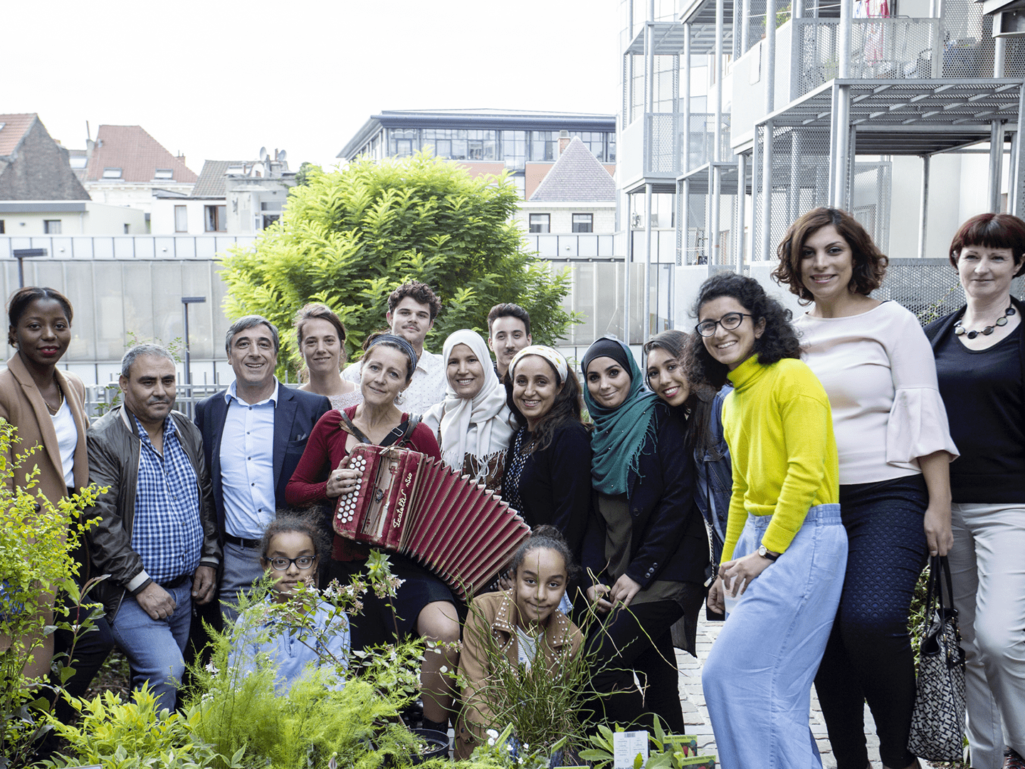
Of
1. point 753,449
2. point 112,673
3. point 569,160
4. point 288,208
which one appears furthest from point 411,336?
point 569,160

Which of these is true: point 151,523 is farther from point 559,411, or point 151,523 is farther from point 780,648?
point 780,648

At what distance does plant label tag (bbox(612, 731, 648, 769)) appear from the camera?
269 centimetres

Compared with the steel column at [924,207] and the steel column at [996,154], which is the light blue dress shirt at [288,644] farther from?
the steel column at [924,207]

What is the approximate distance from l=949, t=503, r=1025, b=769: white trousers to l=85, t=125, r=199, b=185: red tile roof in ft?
267

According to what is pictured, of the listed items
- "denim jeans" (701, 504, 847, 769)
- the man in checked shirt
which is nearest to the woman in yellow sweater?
"denim jeans" (701, 504, 847, 769)

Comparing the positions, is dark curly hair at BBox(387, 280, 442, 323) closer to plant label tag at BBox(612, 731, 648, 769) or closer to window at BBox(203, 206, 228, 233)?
plant label tag at BBox(612, 731, 648, 769)

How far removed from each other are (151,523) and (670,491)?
2.36 m

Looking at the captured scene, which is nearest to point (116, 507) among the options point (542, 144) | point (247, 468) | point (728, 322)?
point (247, 468)

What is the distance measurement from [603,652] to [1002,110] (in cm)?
937

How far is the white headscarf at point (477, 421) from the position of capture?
4.38m

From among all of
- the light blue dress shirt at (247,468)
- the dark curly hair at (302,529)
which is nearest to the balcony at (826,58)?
the light blue dress shirt at (247,468)

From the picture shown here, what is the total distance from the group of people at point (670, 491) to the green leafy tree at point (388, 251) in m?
4.61

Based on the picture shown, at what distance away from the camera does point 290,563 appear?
3.89 m

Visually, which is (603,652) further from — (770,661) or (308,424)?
(308,424)
